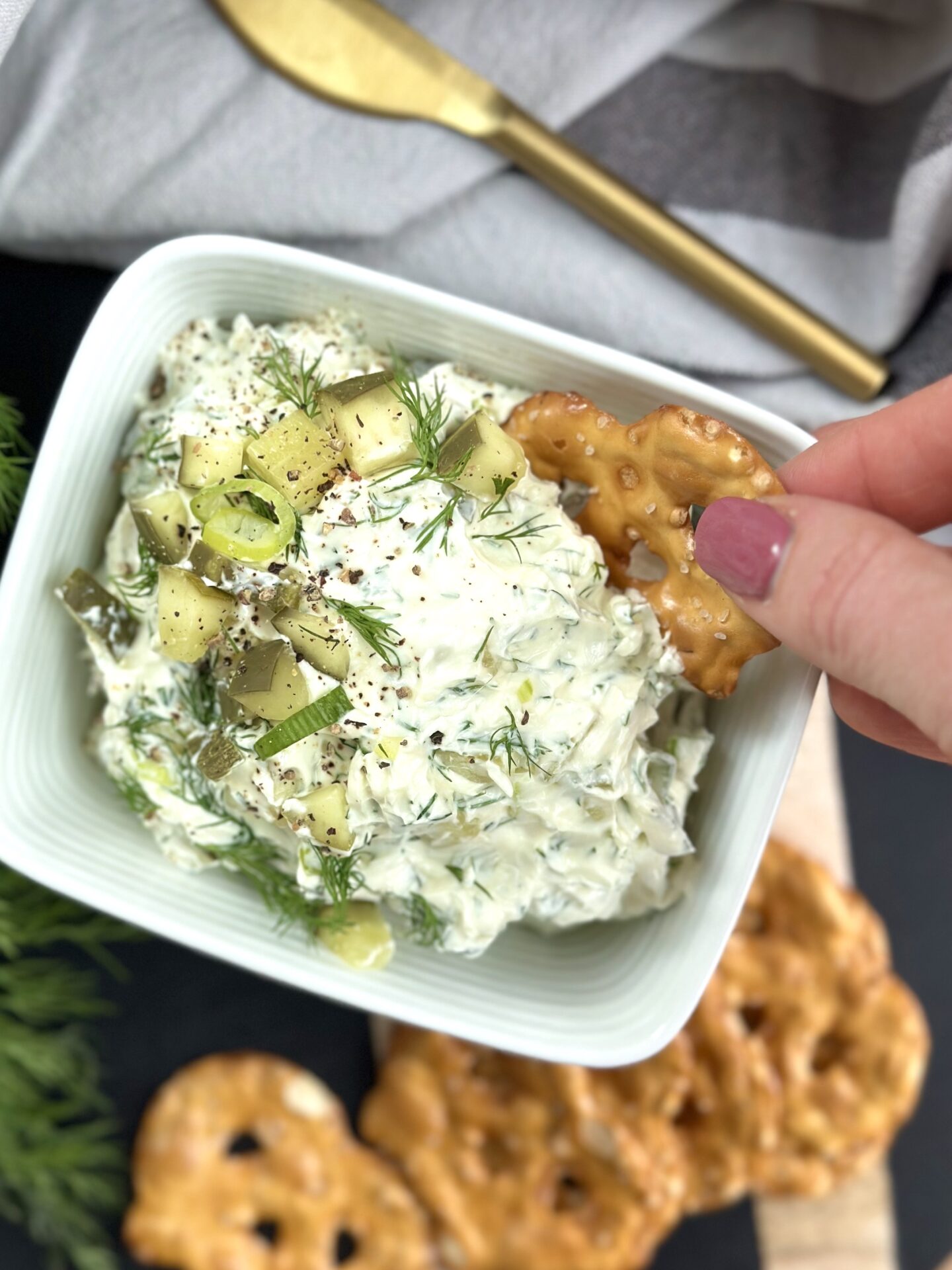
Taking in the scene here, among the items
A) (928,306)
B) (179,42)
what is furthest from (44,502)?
(928,306)

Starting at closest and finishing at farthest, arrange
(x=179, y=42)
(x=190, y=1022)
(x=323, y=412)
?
(x=323, y=412)
(x=179, y=42)
(x=190, y=1022)

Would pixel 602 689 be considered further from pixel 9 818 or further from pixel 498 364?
pixel 9 818

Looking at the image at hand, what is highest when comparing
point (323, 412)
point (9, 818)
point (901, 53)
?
point (901, 53)

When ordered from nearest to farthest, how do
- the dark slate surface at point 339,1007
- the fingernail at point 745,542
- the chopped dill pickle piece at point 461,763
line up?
the fingernail at point 745,542, the chopped dill pickle piece at point 461,763, the dark slate surface at point 339,1007

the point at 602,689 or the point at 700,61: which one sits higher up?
the point at 700,61

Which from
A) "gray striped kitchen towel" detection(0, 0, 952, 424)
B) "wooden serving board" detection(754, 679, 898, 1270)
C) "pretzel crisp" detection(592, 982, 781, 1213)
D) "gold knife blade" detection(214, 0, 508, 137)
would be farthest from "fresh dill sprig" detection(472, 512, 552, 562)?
"pretzel crisp" detection(592, 982, 781, 1213)

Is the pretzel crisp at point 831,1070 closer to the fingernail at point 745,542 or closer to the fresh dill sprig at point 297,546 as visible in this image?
the fingernail at point 745,542

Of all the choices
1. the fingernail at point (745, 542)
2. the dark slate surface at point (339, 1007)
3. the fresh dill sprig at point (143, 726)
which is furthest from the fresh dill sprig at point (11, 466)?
the fingernail at point (745, 542)

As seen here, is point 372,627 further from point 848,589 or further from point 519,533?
point 848,589
